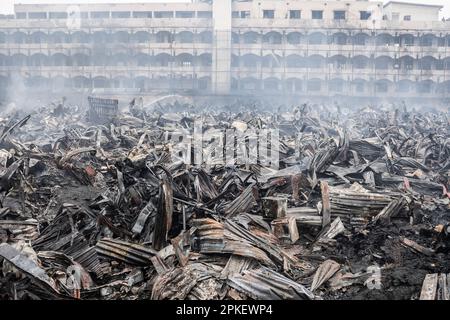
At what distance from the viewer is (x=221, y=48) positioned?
44812 mm

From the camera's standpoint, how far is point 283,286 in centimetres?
429

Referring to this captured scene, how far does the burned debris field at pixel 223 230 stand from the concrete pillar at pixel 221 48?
35943 millimetres

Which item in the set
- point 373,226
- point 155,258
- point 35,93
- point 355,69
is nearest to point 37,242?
point 155,258

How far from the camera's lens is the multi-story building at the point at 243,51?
45125mm

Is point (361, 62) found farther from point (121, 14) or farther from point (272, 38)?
point (121, 14)

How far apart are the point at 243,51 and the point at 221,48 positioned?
2.59 meters

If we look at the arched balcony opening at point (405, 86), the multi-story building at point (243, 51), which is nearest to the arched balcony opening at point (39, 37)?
the multi-story building at point (243, 51)

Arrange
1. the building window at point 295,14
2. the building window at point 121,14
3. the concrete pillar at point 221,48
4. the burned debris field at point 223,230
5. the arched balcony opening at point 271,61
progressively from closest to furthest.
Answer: the burned debris field at point 223,230
the concrete pillar at point 221,48
the arched balcony opening at point 271,61
the building window at point 295,14
the building window at point 121,14

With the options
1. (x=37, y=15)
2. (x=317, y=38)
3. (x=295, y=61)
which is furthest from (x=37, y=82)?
(x=317, y=38)

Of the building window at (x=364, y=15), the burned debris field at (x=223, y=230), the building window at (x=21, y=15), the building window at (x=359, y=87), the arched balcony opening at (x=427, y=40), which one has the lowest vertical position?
the burned debris field at (x=223, y=230)

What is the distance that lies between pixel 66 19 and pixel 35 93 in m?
10.2

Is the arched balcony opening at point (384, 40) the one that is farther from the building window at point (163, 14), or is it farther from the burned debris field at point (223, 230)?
the burned debris field at point (223, 230)

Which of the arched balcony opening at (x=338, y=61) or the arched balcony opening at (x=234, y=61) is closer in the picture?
the arched balcony opening at (x=234, y=61)

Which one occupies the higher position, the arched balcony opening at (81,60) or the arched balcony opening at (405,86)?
the arched balcony opening at (81,60)
